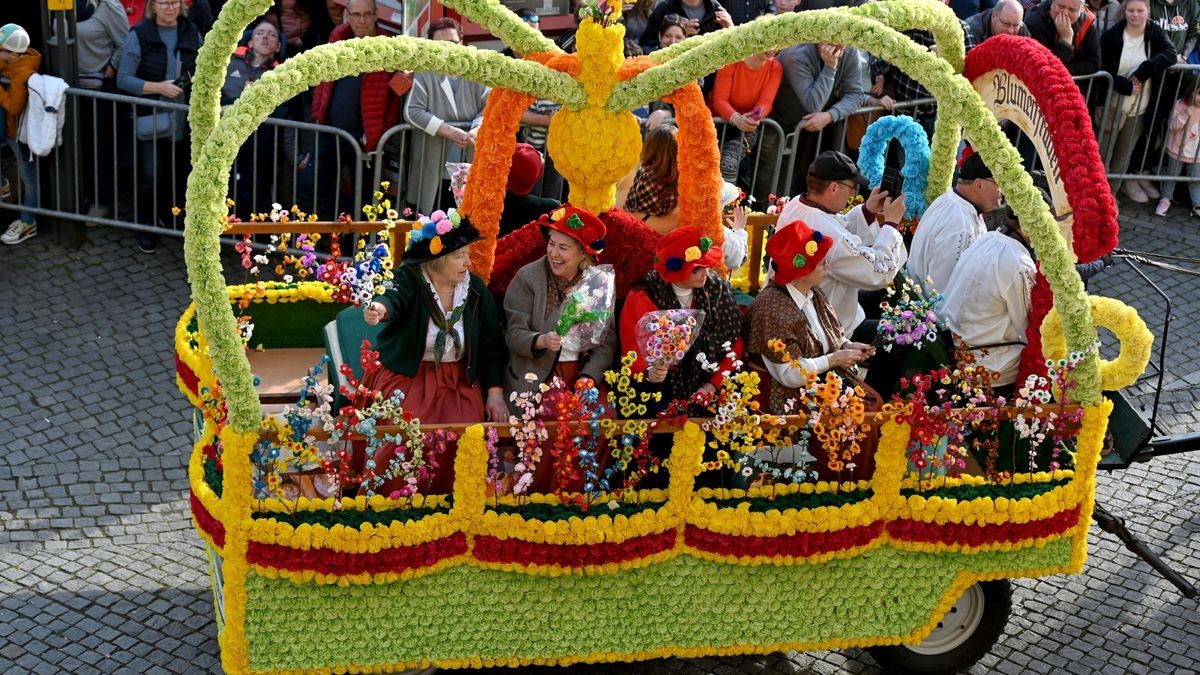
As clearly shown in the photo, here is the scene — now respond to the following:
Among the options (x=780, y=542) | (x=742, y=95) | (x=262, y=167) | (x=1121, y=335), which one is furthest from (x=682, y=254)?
(x=262, y=167)

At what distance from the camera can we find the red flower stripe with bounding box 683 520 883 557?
21.4 ft

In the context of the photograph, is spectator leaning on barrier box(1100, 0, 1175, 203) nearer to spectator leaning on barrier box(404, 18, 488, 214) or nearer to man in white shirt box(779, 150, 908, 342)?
man in white shirt box(779, 150, 908, 342)

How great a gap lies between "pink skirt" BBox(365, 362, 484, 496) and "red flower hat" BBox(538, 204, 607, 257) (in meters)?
0.73

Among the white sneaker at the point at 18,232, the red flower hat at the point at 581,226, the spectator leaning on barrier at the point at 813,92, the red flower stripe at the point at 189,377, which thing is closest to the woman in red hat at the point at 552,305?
the red flower hat at the point at 581,226

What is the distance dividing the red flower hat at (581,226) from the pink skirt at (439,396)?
28.7 inches

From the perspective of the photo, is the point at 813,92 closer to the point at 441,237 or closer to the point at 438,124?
the point at 438,124

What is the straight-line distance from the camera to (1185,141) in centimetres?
1200

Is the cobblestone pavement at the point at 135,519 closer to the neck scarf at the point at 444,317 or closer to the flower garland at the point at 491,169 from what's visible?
the neck scarf at the point at 444,317

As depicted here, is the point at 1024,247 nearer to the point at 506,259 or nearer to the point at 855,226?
the point at 855,226

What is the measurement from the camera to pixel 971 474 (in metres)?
7.33

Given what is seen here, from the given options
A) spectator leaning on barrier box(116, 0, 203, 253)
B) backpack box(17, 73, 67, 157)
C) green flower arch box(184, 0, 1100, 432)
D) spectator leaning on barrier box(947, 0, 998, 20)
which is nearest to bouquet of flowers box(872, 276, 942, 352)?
green flower arch box(184, 0, 1100, 432)

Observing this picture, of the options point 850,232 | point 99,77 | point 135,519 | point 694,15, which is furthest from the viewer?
point 694,15

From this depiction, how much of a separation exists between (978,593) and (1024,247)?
162 cm

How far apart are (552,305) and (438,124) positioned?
328 cm
